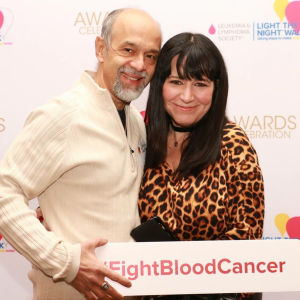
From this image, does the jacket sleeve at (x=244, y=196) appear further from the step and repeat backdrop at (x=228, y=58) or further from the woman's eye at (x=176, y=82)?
the step and repeat backdrop at (x=228, y=58)

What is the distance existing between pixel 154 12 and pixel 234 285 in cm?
175

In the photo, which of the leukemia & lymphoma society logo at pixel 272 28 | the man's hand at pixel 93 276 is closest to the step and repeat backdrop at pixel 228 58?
the leukemia & lymphoma society logo at pixel 272 28

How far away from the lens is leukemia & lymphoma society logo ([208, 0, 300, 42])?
9.73ft

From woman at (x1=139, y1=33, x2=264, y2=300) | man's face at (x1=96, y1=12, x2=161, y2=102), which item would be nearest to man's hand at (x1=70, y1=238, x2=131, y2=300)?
woman at (x1=139, y1=33, x2=264, y2=300)

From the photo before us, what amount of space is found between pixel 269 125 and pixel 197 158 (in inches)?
42.8

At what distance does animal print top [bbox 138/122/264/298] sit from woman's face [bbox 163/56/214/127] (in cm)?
19

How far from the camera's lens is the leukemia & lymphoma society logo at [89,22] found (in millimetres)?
2990

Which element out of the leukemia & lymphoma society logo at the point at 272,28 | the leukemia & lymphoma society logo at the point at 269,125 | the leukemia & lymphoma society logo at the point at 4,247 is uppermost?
the leukemia & lymphoma society logo at the point at 272,28

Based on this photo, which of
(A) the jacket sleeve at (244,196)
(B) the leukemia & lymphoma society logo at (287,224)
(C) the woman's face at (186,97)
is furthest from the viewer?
(B) the leukemia & lymphoma society logo at (287,224)

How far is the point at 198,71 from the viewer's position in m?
2.10

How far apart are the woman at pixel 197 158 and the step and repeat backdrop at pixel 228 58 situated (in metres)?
0.84

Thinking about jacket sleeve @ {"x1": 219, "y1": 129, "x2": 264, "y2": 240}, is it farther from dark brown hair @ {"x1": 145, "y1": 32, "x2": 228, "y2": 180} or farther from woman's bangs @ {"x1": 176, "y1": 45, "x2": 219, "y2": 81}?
woman's bangs @ {"x1": 176, "y1": 45, "x2": 219, "y2": 81}

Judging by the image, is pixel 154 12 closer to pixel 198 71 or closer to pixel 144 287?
pixel 198 71

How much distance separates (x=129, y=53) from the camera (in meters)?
2.10
